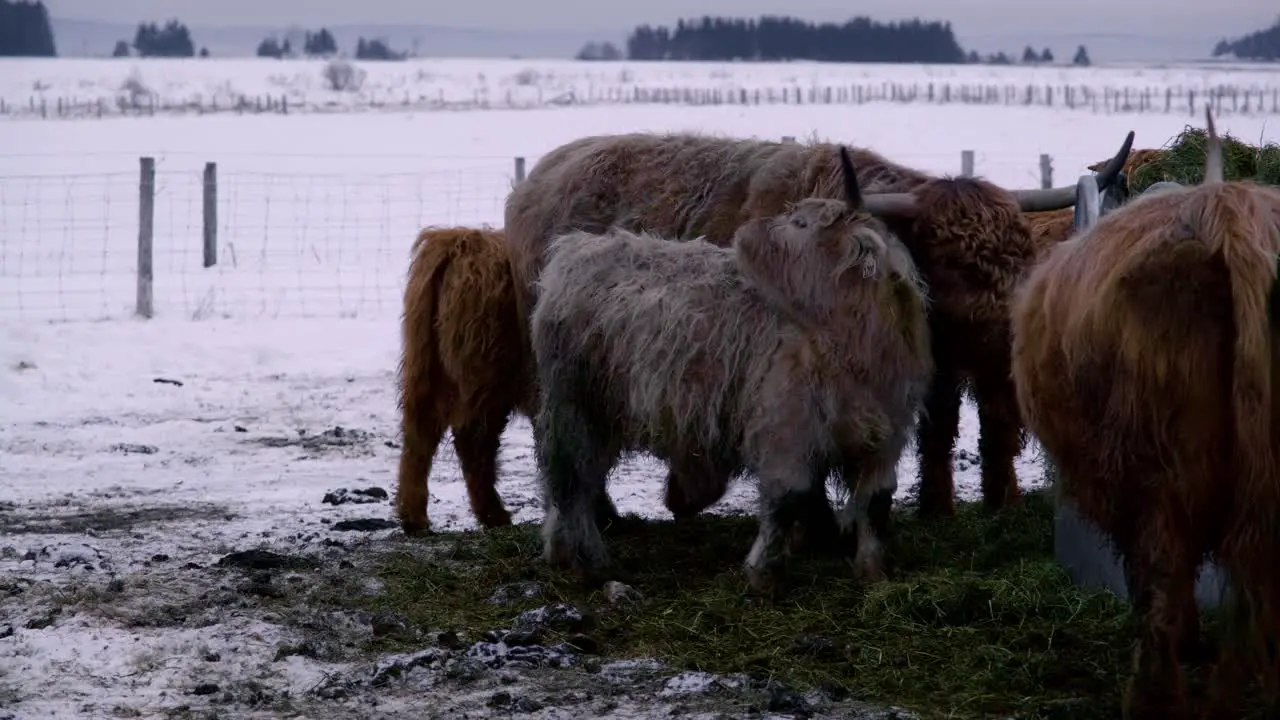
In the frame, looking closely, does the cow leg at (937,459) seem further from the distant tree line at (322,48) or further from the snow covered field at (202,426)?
the distant tree line at (322,48)

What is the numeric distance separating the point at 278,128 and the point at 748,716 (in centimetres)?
3419

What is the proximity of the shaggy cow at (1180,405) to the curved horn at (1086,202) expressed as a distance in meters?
1.81

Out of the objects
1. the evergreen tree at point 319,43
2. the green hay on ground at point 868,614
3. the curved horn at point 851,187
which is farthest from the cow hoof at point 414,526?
the evergreen tree at point 319,43

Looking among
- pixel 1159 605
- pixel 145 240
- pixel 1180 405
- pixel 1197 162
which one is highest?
pixel 1197 162

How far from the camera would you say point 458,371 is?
23.9ft

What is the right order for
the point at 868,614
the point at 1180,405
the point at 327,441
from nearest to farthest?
the point at 1180,405 < the point at 868,614 < the point at 327,441

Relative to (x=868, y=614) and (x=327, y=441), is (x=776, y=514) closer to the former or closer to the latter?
(x=868, y=614)

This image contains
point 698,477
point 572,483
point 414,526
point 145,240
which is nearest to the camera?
point 698,477

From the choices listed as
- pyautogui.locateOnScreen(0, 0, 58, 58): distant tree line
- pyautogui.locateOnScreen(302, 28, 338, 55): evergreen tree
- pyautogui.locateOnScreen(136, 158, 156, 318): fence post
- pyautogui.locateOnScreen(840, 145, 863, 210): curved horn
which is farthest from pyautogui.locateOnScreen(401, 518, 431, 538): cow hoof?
pyautogui.locateOnScreen(302, 28, 338, 55): evergreen tree

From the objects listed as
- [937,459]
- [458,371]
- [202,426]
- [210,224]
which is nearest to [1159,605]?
[937,459]

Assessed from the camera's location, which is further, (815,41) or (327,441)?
(815,41)

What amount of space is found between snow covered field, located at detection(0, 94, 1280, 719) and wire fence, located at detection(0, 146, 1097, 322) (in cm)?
7

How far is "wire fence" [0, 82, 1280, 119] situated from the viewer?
129 feet

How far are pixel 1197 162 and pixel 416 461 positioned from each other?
4.02m
